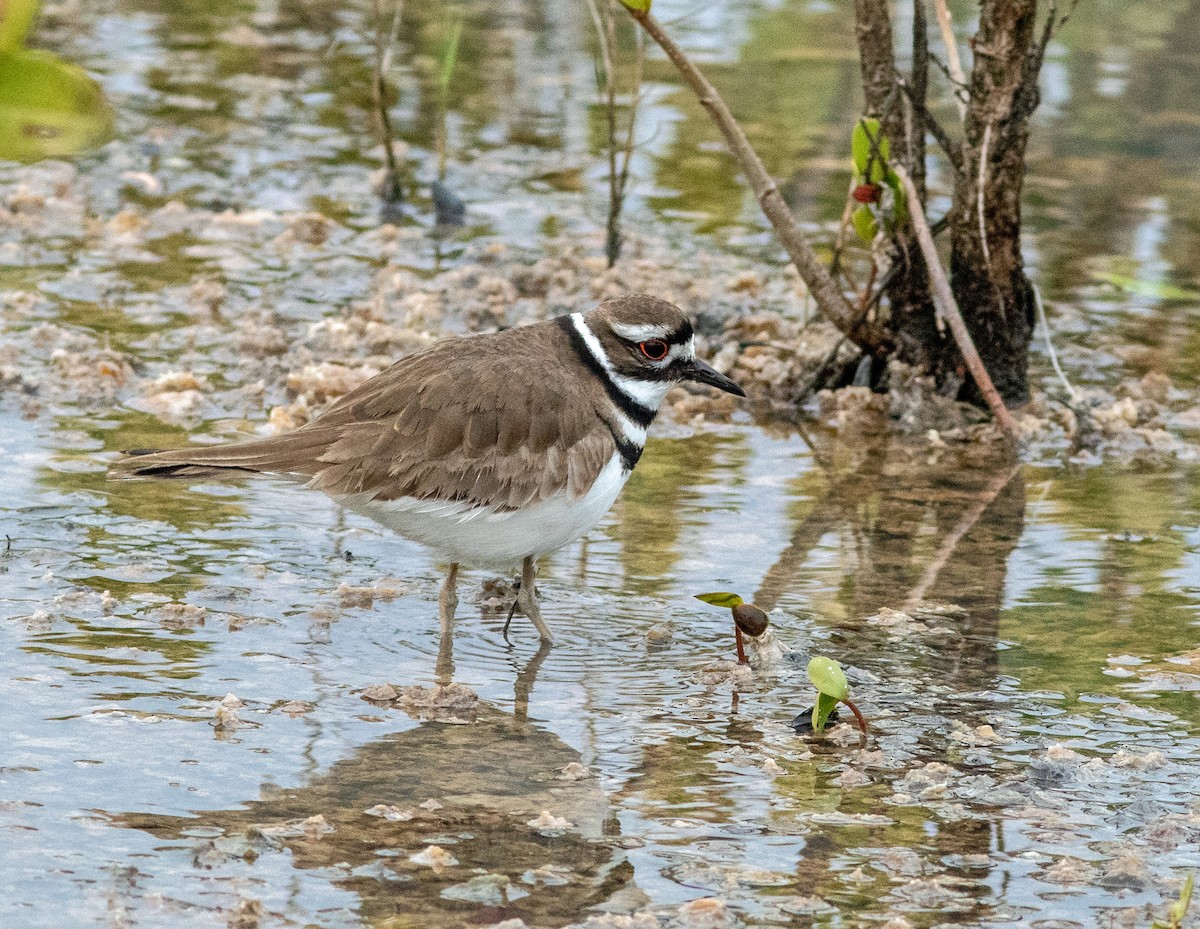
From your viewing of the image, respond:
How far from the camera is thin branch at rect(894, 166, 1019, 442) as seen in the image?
6.51 m

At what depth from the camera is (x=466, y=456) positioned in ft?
16.1

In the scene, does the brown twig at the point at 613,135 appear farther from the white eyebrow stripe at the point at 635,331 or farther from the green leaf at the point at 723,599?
the green leaf at the point at 723,599

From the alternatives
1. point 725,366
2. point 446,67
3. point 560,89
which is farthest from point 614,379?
point 560,89

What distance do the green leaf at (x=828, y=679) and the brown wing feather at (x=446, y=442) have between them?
1.06 metres

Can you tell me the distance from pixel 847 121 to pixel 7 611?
769 cm

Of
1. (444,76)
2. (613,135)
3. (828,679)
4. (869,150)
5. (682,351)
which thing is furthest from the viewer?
(444,76)

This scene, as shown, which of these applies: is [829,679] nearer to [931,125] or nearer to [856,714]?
[856,714]

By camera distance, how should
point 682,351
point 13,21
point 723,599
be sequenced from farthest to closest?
point 682,351, point 723,599, point 13,21

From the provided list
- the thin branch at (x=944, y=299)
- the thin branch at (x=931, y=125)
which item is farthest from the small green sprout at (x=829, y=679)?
the thin branch at (x=931, y=125)

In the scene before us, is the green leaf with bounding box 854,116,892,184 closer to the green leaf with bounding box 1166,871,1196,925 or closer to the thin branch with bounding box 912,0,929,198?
the thin branch with bounding box 912,0,929,198

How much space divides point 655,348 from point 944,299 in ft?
5.57

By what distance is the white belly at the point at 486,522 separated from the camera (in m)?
4.87

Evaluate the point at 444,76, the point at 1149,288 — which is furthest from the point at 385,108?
the point at 1149,288

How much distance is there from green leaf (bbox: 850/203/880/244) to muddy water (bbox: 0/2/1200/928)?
0.93 m
